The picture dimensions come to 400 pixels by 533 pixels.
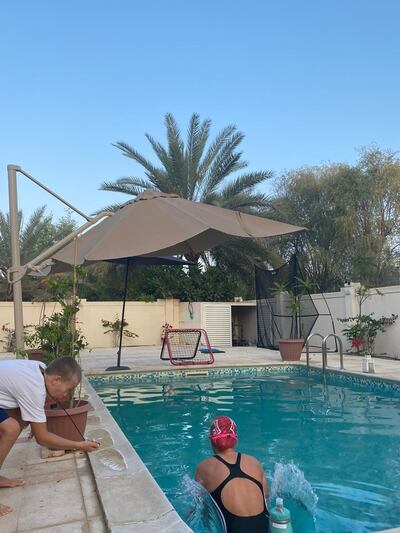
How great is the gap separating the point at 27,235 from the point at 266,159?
8.95 metres

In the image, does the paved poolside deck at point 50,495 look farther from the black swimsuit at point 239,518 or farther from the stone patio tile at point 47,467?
the black swimsuit at point 239,518

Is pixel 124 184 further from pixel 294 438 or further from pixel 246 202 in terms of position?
pixel 294 438

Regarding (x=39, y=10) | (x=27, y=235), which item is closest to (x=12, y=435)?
(x=39, y=10)

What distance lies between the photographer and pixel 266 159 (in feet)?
55.5

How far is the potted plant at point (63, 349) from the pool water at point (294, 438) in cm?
93

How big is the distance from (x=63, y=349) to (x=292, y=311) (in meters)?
7.55

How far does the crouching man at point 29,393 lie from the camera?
8.38 feet

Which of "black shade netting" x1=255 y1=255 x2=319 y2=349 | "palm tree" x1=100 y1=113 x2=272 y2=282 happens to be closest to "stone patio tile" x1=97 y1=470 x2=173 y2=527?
"black shade netting" x1=255 y1=255 x2=319 y2=349

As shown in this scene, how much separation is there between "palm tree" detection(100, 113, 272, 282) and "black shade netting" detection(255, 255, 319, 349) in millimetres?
3006

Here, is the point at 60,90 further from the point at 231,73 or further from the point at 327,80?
the point at 327,80

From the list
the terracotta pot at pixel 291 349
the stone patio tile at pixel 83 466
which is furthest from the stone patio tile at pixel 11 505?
the terracotta pot at pixel 291 349

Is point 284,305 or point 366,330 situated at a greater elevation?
point 284,305

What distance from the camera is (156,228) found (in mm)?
6516

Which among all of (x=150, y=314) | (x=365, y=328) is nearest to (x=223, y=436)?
(x=365, y=328)
